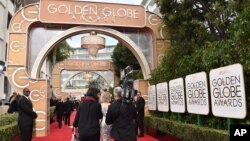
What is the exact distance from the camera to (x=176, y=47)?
10227 mm

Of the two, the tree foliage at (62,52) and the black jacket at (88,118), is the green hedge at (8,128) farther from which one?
the tree foliage at (62,52)

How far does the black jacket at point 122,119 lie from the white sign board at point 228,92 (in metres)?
1.78

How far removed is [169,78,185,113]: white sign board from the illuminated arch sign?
4221 millimetres

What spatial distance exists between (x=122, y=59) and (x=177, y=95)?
15929 millimetres

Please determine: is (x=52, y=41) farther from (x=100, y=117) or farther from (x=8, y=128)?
(x=100, y=117)

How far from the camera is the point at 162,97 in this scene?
9.89m

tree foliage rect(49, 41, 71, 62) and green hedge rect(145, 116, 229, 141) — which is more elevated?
tree foliage rect(49, 41, 71, 62)

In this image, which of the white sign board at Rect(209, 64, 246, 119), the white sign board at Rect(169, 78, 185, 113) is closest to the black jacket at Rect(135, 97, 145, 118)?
the white sign board at Rect(169, 78, 185, 113)

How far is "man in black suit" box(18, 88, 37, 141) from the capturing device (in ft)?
22.6

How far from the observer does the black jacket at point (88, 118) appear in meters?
4.86

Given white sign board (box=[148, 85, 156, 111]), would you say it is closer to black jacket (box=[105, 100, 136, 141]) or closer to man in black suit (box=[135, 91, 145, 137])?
man in black suit (box=[135, 91, 145, 137])

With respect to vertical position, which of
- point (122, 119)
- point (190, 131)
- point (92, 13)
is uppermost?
point (92, 13)

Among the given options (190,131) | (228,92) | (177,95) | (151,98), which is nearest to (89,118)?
(228,92)

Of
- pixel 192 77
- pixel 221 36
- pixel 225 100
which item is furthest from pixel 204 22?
pixel 225 100
